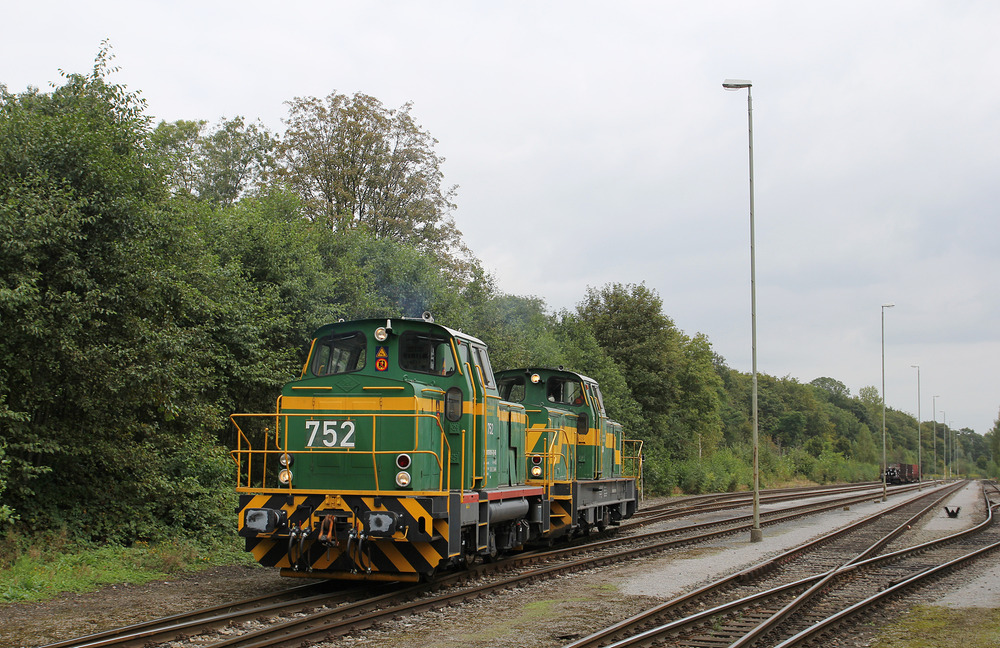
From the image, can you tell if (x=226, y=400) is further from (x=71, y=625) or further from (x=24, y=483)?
(x=71, y=625)

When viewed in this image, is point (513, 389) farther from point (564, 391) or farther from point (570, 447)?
point (570, 447)

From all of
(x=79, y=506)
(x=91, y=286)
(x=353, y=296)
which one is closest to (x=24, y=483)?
(x=79, y=506)

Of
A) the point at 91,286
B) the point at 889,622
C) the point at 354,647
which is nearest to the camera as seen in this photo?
the point at 354,647

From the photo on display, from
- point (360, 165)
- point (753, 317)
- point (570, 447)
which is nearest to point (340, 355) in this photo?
point (570, 447)

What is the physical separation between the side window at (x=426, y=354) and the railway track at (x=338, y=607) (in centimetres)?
272

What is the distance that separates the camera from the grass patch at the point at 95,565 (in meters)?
9.30

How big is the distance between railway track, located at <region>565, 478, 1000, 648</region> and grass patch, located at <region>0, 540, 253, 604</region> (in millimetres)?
6132

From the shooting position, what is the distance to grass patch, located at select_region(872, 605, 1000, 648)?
809 centimetres

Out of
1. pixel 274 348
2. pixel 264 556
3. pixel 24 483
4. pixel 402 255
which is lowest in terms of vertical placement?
pixel 264 556

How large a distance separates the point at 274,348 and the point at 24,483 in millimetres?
7454

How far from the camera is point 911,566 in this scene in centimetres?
1376

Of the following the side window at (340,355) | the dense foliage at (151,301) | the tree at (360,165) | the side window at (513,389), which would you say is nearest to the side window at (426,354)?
the side window at (340,355)

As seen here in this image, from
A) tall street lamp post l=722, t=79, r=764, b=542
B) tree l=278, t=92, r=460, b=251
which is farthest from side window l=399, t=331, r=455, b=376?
tree l=278, t=92, r=460, b=251

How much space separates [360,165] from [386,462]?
24906 mm
